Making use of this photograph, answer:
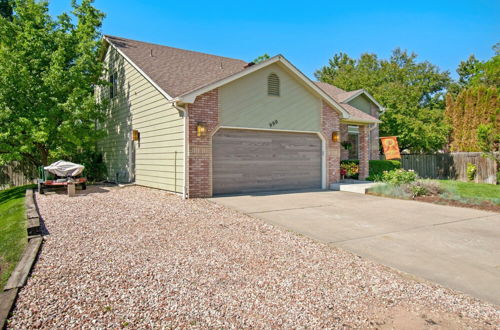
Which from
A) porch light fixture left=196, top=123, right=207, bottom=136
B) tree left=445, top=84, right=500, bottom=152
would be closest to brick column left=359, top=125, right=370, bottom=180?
tree left=445, top=84, right=500, bottom=152

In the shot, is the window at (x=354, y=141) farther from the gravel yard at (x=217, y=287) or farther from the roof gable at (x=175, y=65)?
the gravel yard at (x=217, y=287)

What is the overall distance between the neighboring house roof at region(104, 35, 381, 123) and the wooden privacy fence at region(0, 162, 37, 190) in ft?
23.5

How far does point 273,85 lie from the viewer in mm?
11367

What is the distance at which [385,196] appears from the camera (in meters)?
10.5

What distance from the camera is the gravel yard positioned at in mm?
2836

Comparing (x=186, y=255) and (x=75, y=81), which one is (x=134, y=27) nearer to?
(x=75, y=81)

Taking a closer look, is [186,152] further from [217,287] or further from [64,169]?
[217,287]

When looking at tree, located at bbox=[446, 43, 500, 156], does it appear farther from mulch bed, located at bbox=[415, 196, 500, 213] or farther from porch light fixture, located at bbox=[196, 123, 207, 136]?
porch light fixture, located at bbox=[196, 123, 207, 136]

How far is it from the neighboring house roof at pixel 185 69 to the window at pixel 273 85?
1.69 ft

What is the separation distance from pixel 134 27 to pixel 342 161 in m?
12.9

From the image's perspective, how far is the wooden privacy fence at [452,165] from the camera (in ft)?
51.0

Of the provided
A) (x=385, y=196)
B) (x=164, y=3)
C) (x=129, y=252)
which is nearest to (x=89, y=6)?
(x=164, y=3)

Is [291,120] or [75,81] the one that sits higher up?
[75,81]

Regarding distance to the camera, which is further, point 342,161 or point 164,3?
point 342,161
